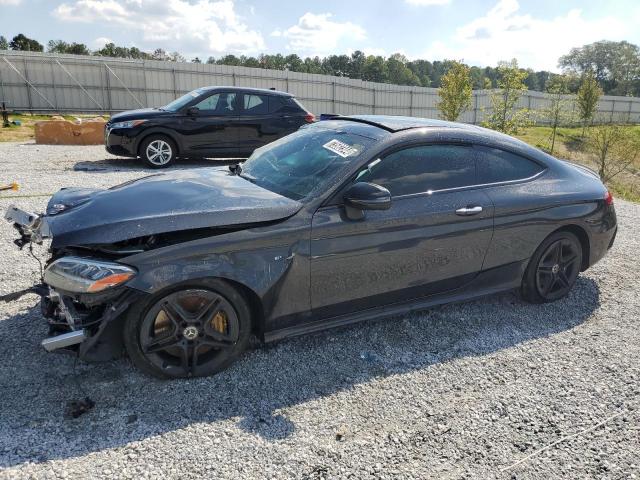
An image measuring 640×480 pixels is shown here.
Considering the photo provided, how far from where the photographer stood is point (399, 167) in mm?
3725

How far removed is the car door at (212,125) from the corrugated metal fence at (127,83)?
1670cm

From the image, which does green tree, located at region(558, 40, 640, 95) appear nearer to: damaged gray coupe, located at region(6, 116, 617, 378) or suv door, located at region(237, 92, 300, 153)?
suv door, located at region(237, 92, 300, 153)

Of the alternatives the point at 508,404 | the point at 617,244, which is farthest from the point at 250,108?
the point at 508,404

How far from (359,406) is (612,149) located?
825 inches

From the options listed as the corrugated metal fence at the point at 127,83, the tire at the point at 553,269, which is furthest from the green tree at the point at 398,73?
the tire at the point at 553,269

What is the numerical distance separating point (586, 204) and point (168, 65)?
2516 cm

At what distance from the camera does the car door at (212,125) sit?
10562 millimetres

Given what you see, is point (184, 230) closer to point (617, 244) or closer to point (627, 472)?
point (627, 472)

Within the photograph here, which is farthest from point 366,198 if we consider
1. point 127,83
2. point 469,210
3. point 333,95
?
point 333,95

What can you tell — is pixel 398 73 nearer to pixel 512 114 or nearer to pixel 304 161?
pixel 512 114

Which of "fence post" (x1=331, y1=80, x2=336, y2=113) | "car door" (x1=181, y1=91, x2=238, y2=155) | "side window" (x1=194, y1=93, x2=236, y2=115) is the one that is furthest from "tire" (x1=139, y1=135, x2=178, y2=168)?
"fence post" (x1=331, y1=80, x2=336, y2=113)

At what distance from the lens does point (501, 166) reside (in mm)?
4211

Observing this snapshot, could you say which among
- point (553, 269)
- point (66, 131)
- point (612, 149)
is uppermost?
point (66, 131)

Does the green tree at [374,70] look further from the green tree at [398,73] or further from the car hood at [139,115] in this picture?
the car hood at [139,115]
